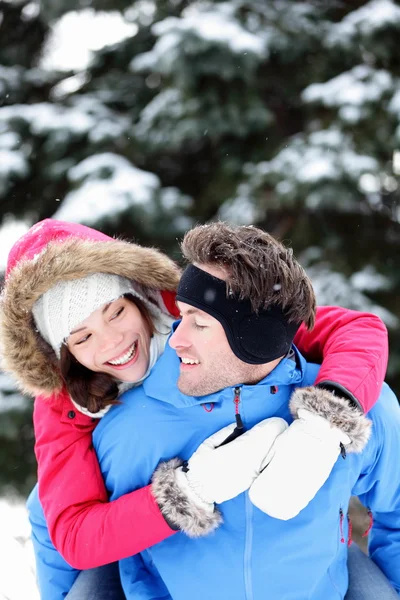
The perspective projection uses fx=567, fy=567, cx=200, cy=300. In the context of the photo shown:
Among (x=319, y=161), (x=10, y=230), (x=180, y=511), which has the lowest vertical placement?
(x=10, y=230)

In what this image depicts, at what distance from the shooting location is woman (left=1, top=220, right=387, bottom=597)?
68.2 inches

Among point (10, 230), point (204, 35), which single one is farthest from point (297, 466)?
point (10, 230)

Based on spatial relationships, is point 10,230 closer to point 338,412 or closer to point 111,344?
point 111,344

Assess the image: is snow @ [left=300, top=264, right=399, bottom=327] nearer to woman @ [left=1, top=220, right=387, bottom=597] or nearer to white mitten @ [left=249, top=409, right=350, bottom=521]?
woman @ [left=1, top=220, right=387, bottom=597]

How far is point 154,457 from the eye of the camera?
1875mm

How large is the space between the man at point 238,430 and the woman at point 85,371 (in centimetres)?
10

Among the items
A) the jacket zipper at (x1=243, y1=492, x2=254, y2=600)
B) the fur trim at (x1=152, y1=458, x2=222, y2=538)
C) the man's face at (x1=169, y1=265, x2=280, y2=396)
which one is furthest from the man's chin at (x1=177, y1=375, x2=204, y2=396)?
the jacket zipper at (x1=243, y1=492, x2=254, y2=600)

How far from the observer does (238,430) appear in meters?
1.82

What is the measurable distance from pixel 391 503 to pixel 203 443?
746 millimetres

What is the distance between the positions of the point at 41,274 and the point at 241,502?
1026mm

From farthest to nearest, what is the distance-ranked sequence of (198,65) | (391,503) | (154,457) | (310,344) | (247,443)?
(198,65) → (310,344) → (391,503) → (154,457) → (247,443)

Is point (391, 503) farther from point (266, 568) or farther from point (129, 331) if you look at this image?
point (129, 331)

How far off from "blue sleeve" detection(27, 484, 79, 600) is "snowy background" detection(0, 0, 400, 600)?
5.10ft

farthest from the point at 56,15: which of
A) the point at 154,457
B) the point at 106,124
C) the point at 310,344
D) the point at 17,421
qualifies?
the point at 154,457
